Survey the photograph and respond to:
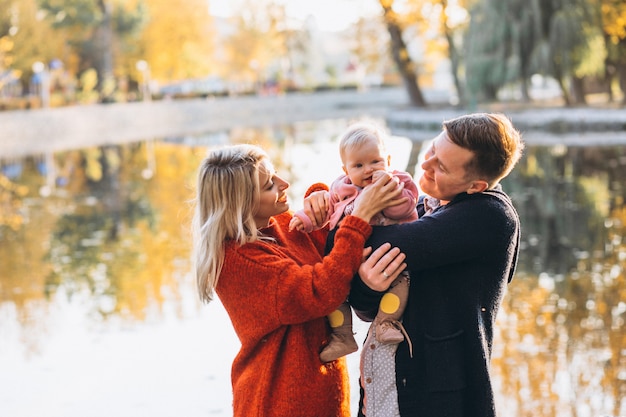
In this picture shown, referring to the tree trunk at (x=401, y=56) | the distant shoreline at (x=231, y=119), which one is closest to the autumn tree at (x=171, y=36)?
the distant shoreline at (x=231, y=119)

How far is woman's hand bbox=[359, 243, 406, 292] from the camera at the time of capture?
218 centimetres

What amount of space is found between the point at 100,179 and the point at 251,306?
16877mm

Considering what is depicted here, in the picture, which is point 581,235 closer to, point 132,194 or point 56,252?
point 56,252

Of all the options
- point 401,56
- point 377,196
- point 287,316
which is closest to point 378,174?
point 377,196

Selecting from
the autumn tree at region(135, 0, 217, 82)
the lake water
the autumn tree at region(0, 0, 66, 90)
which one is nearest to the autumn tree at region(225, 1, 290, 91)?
the autumn tree at region(135, 0, 217, 82)

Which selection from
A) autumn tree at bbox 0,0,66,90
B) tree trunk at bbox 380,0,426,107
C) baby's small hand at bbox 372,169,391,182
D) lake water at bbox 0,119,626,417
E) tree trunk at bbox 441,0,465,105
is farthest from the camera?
autumn tree at bbox 0,0,66,90

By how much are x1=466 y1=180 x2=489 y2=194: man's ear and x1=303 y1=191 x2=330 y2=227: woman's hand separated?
0.42 m

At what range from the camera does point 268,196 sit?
2.40 m

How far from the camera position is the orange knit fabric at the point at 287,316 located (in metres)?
2.27

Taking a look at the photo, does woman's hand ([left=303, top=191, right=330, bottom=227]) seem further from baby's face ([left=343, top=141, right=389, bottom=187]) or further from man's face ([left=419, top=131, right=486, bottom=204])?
man's face ([left=419, top=131, right=486, bottom=204])

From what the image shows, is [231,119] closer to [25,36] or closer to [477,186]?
[25,36]

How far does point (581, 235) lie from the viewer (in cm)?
983

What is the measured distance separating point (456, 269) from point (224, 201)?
590 mm

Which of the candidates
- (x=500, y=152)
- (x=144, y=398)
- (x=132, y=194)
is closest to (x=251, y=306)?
(x=500, y=152)
